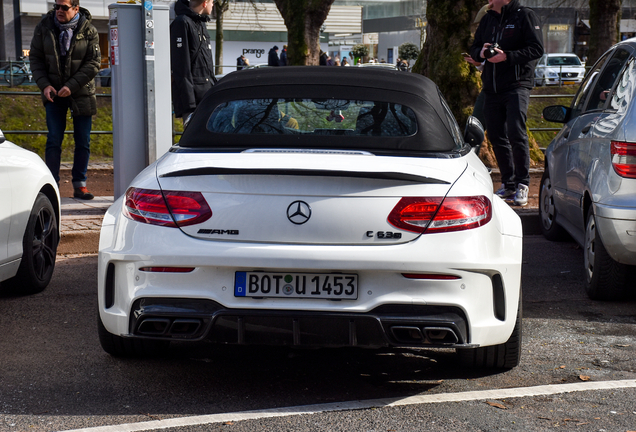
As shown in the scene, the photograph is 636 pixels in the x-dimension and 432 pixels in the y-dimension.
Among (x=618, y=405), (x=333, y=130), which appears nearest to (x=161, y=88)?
(x=333, y=130)

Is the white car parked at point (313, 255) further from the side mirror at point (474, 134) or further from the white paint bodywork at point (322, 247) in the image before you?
the side mirror at point (474, 134)

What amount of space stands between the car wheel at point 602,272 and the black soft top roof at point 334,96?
1.61m

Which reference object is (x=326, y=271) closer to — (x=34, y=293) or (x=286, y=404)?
(x=286, y=404)

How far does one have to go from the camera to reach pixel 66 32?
930 centimetres

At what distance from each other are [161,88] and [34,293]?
3064 mm

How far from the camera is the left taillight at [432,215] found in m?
3.69

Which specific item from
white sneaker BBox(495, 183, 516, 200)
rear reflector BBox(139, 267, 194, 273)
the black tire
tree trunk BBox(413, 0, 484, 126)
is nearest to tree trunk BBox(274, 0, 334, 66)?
tree trunk BBox(413, 0, 484, 126)

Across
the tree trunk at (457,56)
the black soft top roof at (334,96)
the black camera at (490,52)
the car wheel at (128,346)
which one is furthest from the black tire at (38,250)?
the tree trunk at (457,56)

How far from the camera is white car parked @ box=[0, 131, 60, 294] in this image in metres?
5.35

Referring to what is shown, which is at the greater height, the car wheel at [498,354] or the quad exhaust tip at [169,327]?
the quad exhaust tip at [169,327]

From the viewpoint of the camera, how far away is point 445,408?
3.80 meters

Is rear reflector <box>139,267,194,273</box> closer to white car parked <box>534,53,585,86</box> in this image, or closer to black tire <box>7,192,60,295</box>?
black tire <box>7,192,60,295</box>

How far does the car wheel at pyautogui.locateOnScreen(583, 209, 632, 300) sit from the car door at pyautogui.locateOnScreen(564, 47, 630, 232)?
373mm

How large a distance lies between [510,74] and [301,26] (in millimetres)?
13058
